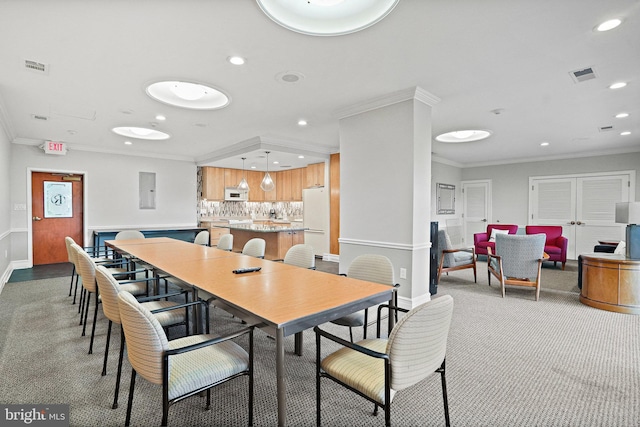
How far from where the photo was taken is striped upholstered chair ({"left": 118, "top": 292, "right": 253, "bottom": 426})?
1371mm

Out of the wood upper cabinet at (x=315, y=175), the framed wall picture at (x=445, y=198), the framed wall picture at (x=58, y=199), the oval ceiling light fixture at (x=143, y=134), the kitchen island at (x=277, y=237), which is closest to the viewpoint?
the oval ceiling light fixture at (x=143, y=134)

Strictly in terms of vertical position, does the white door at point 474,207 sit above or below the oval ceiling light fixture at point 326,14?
below

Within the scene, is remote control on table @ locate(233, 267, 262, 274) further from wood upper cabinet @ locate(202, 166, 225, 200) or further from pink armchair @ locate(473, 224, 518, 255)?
wood upper cabinet @ locate(202, 166, 225, 200)

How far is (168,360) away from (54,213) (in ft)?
24.5

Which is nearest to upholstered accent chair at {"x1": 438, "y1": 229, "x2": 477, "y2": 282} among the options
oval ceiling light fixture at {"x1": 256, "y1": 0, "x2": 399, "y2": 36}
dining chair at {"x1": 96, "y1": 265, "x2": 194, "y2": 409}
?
oval ceiling light fixture at {"x1": 256, "y1": 0, "x2": 399, "y2": 36}

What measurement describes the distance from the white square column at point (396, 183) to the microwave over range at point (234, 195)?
541cm

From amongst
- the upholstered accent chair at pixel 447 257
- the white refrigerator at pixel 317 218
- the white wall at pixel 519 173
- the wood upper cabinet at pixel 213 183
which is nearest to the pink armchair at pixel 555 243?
the white wall at pixel 519 173

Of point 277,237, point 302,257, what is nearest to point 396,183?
point 302,257

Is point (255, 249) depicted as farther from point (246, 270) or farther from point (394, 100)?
point (394, 100)

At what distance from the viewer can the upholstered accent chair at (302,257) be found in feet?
10.6

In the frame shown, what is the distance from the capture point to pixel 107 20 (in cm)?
229

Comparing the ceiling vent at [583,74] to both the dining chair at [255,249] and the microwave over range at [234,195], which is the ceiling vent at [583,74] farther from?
the microwave over range at [234,195]

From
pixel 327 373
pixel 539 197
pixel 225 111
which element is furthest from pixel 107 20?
pixel 539 197

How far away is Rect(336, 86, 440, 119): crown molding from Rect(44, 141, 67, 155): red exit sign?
5.98m
